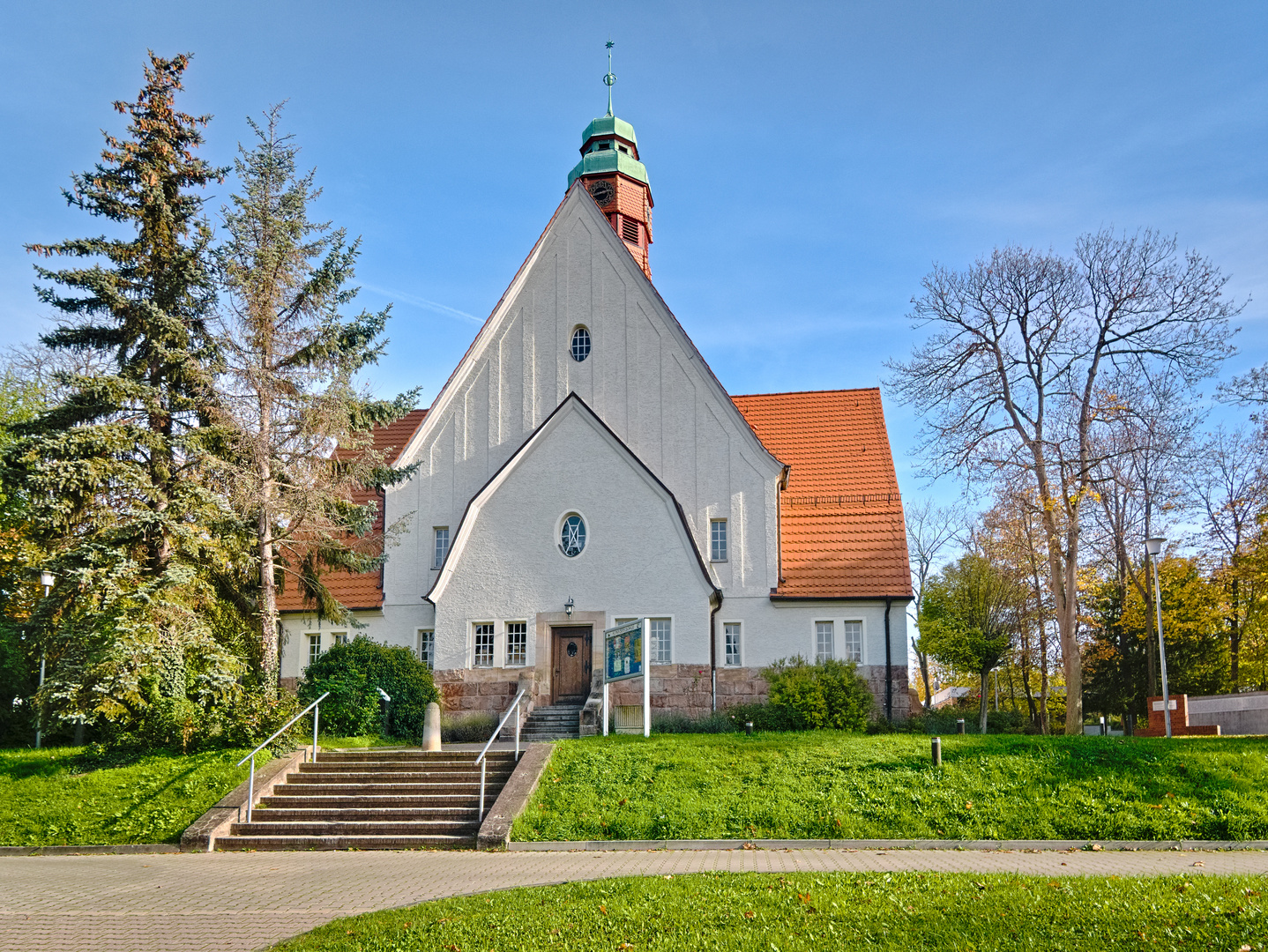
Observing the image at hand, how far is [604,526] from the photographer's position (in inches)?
926

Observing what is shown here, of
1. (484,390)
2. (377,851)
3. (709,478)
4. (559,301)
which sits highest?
(559,301)

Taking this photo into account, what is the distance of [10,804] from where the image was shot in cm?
1662

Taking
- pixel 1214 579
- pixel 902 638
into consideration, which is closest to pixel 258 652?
pixel 902 638

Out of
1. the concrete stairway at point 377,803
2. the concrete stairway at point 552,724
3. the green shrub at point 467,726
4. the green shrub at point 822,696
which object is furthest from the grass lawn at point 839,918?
the green shrub at point 467,726

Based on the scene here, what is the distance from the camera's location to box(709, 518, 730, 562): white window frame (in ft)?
79.3

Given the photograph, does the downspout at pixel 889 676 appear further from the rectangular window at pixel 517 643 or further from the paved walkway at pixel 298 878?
the paved walkway at pixel 298 878

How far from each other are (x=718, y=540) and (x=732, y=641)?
2.41m

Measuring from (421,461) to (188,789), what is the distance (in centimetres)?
1091

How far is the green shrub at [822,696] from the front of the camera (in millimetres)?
21500

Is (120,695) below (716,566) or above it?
below

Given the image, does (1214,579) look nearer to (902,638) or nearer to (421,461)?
(902,638)

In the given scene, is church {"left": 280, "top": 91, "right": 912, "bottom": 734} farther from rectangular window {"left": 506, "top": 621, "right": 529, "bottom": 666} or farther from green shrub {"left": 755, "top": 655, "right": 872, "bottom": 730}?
green shrub {"left": 755, "top": 655, "right": 872, "bottom": 730}

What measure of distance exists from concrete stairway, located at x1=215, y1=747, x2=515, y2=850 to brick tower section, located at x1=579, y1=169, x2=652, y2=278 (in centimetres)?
1707

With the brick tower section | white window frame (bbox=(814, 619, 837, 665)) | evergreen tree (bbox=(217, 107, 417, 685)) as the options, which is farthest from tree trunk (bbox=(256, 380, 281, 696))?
the brick tower section
